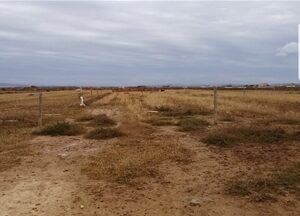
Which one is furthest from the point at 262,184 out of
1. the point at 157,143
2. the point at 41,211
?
the point at 157,143

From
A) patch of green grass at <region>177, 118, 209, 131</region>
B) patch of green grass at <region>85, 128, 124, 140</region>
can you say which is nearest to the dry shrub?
patch of green grass at <region>85, 128, 124, 140</region>

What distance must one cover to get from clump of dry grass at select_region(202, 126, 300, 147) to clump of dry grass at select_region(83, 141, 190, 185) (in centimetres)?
120

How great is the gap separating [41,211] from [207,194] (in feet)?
8.93

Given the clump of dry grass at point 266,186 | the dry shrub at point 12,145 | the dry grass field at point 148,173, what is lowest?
the dry shrub at point 12,145

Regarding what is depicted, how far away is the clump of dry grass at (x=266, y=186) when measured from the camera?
26.7 ft

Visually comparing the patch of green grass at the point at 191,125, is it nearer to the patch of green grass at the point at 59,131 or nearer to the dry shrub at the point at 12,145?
the patch of green grass at the point at 59,131

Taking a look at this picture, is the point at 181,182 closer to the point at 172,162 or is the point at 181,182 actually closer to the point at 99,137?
the point at 172,162

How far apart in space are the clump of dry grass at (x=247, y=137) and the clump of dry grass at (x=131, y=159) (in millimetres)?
1198

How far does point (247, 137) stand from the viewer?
14984 mm

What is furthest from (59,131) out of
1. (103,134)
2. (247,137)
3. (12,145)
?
(247,137)

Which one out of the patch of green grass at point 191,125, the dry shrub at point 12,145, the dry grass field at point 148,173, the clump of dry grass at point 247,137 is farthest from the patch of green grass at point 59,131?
the clump of dry grass at point 247,137

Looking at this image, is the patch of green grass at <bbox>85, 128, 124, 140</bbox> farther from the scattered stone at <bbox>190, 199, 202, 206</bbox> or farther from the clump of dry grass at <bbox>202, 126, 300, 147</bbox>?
the scattered stone at <bbox>190, 199, 202, 206</bbox>

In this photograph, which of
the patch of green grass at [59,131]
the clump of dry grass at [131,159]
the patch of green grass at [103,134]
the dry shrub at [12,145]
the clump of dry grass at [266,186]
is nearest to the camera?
the clump of dry grass at [266,186]

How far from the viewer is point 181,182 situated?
30.0 feet
